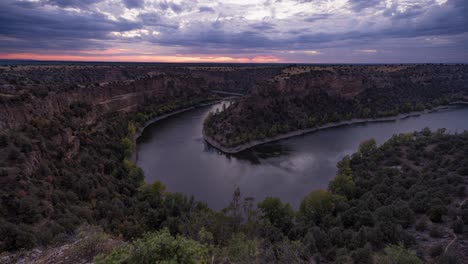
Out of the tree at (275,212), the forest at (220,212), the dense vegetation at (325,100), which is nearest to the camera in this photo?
the forest at (220,212)

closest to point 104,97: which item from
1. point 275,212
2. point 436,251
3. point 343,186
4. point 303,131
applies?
point 303,131

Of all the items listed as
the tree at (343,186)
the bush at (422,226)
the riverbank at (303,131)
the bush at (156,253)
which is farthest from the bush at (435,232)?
the riverbank at (303,131)

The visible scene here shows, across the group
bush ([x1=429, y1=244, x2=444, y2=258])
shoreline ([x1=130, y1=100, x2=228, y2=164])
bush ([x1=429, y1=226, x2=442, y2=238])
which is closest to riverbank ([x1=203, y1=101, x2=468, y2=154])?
shoreline ([x1=130, y1=100, x2=228, y2=164])

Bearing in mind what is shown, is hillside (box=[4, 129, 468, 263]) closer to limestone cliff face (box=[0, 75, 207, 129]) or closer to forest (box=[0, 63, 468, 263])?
forest (box=[0, 63, 468, 263])

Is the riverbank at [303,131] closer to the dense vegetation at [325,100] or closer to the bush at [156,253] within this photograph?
the dense vegetation at [325,100]

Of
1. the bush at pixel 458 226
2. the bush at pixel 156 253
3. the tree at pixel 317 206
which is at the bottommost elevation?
the tree at pixel 317 206

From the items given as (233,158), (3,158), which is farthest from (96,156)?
(233,158)
